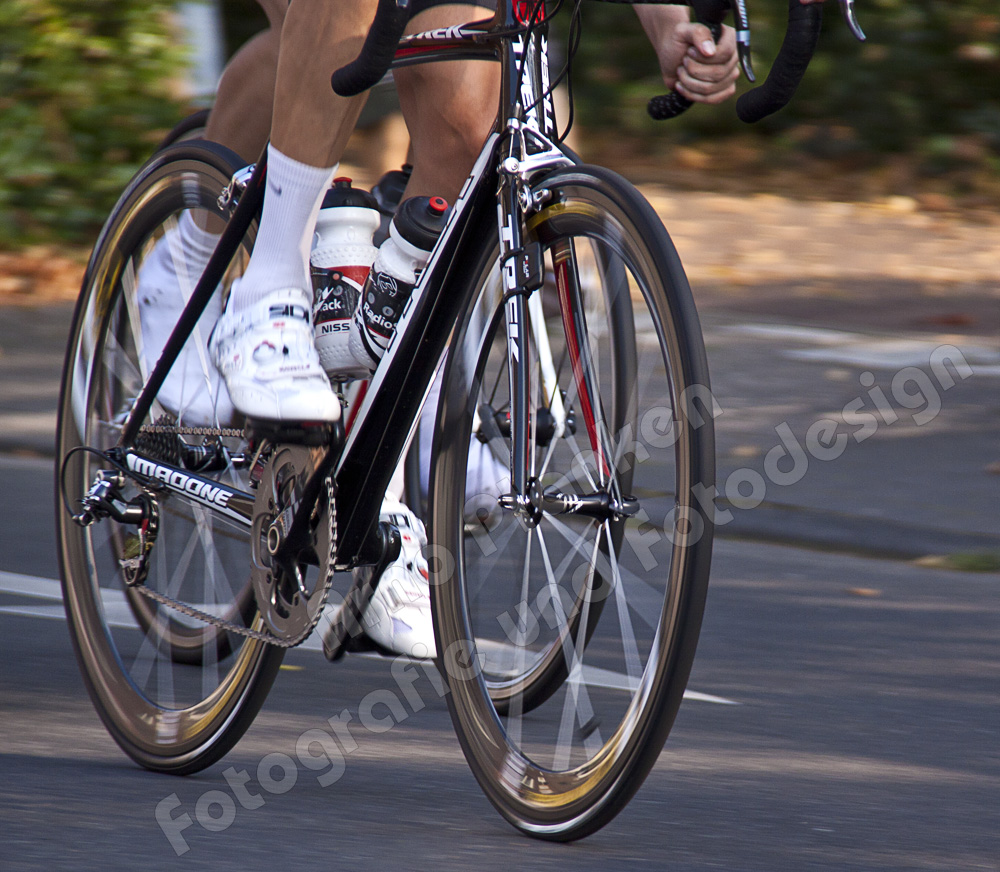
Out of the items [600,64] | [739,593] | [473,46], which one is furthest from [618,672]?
[600,64]

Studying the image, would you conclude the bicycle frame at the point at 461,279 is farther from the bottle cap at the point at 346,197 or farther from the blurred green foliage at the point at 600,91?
the blurred green foliage at the point at 600,91

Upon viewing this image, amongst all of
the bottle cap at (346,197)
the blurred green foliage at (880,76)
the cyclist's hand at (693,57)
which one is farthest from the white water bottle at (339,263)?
the blurred green foliage at (880,76)

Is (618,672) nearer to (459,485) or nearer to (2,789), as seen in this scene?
(459,485)

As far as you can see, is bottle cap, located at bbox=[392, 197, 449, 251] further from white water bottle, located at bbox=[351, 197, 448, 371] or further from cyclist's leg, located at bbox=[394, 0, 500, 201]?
cyclist's leg, located at bbox=[394, 0, 500, 201]

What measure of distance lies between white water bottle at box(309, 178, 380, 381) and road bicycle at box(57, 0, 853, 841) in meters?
0.15

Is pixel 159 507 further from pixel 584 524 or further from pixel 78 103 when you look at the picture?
pixel 78 103

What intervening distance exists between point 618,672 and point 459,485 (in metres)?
0.40

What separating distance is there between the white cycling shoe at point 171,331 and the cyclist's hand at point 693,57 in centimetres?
98

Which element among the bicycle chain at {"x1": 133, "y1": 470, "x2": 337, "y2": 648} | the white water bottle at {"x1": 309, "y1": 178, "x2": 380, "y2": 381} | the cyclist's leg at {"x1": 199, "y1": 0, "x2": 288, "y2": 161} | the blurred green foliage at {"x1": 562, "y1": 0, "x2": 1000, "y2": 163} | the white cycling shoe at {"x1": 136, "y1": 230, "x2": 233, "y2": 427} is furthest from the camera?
the blurred green foliage at {"x1": 562, "y1": 0, "x2": 1000, "y2": 163}

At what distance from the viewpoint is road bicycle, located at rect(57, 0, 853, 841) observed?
8.20ft

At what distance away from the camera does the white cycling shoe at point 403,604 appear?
319cm

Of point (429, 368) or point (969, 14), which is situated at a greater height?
point (429, 368)

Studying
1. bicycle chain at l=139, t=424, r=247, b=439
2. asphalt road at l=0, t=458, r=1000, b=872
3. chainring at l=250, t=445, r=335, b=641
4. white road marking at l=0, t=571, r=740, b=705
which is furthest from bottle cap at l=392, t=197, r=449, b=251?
asphalt road at l=0, t=458, r=1000, b=872

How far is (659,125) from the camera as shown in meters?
14.3
